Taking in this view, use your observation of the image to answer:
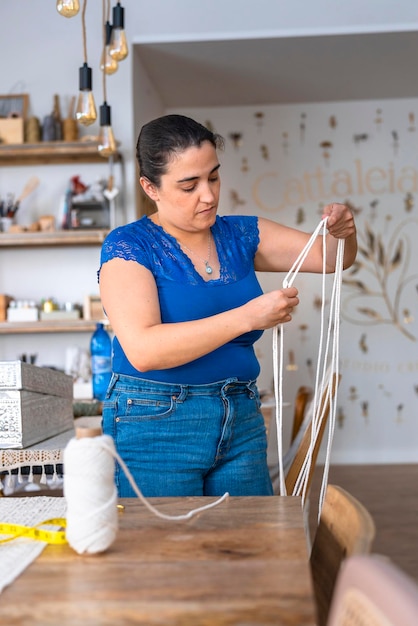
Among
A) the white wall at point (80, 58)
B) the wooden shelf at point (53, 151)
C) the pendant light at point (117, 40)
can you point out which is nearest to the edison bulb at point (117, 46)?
the pendant light at point (117, 40)

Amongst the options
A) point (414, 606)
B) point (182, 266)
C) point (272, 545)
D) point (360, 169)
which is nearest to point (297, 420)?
point (182, 266)

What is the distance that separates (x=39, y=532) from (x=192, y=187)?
731mm

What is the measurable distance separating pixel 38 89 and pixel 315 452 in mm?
3328

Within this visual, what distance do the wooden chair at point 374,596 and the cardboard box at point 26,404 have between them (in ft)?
4.20

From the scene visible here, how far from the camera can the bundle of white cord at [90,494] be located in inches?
42.9

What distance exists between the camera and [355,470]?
598 cm

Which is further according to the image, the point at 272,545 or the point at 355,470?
the point at 355,470

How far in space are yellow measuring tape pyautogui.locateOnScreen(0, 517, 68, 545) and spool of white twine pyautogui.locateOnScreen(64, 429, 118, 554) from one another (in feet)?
0.30

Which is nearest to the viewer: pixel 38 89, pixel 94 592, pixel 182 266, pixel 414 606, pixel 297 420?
pixel 414 606

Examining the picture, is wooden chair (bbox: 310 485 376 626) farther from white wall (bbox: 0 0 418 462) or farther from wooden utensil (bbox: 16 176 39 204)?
wooden utensil (bbox: 16 176 39 204)

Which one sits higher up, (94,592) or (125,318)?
(125,318)

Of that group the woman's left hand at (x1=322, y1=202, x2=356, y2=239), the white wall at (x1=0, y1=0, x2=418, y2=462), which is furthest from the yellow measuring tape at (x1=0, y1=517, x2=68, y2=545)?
the white wall at (x1=0, y1=0, x2=418, y2=462)

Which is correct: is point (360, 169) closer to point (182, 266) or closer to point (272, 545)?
point (182, 266)

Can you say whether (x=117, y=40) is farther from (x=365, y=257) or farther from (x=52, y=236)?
(x=365, y=257)
